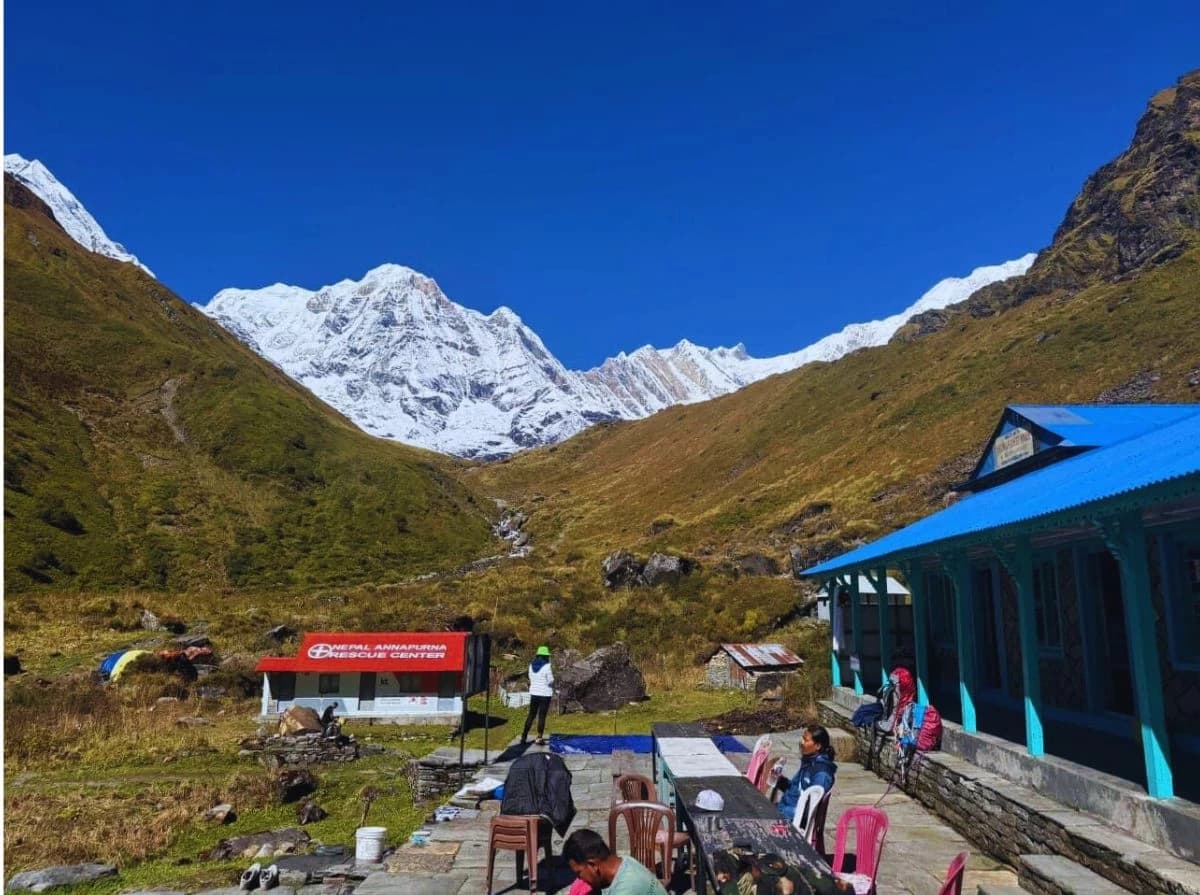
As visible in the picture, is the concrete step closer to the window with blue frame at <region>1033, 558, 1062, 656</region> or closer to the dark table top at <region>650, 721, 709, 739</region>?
the dark table top at <region>650, 721, 709, 739</region>

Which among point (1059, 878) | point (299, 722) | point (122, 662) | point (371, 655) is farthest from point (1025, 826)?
point (122, 662)

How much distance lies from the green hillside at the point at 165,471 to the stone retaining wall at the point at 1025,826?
129ft

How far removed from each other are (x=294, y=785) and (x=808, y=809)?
28.9ft

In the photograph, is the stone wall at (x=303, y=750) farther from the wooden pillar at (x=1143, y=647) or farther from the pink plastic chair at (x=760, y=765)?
the wooden pillar at (x=1143, y=647)

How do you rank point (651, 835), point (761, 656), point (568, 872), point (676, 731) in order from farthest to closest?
point (761, 656) → point (676, 731) → point (568, 872) → point (651, 835)

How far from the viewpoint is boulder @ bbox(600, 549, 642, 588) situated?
3500 centimetres

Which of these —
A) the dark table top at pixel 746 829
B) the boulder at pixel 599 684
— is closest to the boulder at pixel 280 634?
the boulder at pixel 599 684

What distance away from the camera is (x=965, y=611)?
32.5ft

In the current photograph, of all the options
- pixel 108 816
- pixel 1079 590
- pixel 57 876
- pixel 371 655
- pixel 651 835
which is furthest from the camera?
Result: pixel 371 655

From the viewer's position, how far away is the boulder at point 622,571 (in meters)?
35.0

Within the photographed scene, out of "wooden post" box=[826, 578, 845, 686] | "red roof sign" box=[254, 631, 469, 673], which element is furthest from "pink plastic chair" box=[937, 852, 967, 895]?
"red roof sign" box=[254, 631, 469, 673]

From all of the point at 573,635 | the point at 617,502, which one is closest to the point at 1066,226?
the point at 617,502

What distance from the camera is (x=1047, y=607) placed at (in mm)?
11078

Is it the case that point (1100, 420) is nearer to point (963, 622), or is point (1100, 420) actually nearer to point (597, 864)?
point (963, 622)
